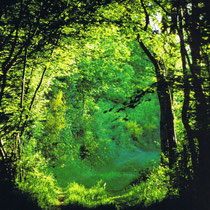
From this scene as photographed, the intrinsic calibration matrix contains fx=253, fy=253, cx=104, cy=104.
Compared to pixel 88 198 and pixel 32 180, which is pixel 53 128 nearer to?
pixel 88 198

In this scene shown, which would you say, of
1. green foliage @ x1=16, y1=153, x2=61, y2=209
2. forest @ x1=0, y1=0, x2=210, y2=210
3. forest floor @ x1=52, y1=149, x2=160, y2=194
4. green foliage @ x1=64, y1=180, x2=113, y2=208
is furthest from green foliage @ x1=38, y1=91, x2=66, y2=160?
green foliage @ x1=16, y1=153, x2=61, y2=209

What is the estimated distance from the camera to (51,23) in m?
6.68

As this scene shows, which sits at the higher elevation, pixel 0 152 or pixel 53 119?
pixel 53 119

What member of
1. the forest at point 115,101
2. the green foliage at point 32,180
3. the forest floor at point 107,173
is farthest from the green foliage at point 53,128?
the green foliage at point 32,180

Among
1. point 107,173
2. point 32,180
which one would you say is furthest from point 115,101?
point 107,173

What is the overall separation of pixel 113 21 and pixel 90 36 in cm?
87

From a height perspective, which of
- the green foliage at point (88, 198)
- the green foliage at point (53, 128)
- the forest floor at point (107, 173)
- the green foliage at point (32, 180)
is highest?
the green foliage at point (53, 128)

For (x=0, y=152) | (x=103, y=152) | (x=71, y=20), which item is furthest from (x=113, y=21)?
(x=103, y=152)

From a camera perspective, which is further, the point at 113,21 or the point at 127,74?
the point at 127,74

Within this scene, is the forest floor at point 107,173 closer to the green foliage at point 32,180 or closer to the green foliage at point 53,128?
the green foliage at point 53,128

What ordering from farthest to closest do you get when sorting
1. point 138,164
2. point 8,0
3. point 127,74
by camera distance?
point 138,164
point 127,74
point 8,0

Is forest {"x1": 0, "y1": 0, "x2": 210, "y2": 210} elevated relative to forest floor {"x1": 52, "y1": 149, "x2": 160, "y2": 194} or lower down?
elevated

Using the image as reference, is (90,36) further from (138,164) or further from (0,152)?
(138,164)

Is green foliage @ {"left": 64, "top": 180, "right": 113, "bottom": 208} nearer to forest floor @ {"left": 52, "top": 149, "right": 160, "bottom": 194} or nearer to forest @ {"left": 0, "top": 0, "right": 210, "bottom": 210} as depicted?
forest @ {"left": 0, "top": 0, "right": 210, "bottom": 210}
